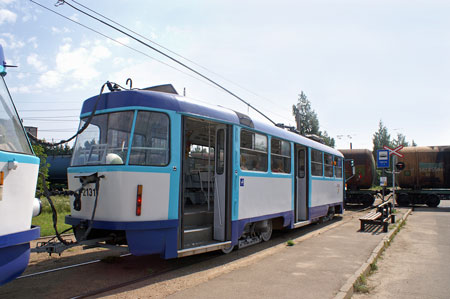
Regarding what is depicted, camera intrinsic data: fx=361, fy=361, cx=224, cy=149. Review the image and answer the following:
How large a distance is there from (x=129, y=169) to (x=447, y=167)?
2171 centimetres

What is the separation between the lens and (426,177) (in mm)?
21875

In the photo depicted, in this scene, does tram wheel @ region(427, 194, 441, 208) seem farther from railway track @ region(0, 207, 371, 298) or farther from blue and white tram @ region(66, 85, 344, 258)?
railway track @ region(0, 207, 371, 298)

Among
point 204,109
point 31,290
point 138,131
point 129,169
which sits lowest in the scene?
point 31,290

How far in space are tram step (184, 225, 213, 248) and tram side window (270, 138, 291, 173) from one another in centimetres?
251

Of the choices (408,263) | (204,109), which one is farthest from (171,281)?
(408,263)

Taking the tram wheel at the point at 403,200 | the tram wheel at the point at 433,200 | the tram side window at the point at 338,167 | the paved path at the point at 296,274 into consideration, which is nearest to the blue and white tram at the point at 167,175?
the paved path at the point at 296,274

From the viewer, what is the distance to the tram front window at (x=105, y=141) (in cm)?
572

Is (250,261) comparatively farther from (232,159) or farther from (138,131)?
(138,131)

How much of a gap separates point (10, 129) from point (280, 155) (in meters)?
6.49

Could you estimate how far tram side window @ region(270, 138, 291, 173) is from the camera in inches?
341

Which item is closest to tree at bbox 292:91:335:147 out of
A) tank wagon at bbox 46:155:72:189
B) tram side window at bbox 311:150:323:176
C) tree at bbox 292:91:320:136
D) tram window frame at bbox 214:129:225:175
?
tree at bbox 292:91:320:136

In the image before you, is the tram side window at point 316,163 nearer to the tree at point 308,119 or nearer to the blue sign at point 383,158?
the blue sign at point 383,158

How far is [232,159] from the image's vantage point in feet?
23.1

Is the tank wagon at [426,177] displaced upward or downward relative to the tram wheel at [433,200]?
upward
